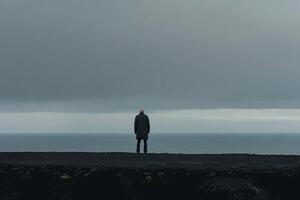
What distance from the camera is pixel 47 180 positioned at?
18641 millimetres

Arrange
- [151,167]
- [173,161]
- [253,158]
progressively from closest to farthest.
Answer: [151,167] → [173,161] → [253,158]

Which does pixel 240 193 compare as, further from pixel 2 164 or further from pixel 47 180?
pixel 2 164

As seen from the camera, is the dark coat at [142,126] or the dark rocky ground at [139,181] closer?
the dark rocky ground at [139,181]

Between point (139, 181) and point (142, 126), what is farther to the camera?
point (142, 126)

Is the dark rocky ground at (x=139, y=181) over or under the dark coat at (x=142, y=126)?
under

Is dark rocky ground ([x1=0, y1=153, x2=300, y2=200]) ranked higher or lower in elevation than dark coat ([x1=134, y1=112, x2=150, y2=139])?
lower

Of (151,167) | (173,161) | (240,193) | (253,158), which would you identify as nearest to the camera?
(240,193)

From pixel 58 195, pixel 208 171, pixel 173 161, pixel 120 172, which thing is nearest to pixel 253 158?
pixel 173 161

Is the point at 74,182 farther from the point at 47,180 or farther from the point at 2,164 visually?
the point at 2,164

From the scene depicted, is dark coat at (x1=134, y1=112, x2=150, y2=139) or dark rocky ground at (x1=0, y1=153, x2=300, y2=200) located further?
dark coat at (x1=134, y1=112, x2=150, y2=139)

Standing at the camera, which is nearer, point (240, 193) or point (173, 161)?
point (240, 193)

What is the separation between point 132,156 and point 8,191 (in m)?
6.71

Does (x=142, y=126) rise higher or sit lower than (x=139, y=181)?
higher

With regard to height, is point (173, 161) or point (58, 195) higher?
point (173, 161)
